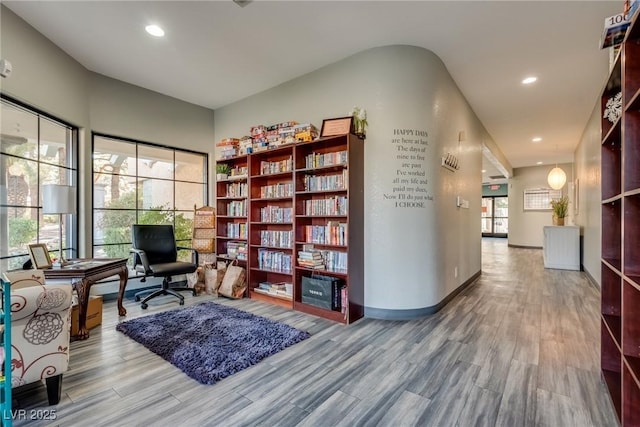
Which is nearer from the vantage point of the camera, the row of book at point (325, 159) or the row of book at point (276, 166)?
the row of book at point (325, 159)

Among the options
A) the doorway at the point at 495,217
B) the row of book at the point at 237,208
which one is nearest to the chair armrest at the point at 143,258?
the row of book at the point at 237,208

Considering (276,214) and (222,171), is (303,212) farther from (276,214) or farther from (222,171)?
(222,171)

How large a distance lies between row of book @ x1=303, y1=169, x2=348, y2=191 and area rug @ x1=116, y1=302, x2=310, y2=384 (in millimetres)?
1562

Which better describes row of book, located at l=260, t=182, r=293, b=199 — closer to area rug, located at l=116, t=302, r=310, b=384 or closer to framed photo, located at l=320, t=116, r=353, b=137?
framed photo, located at l=320, t=116, r=353, b=137

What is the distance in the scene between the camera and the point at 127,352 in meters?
2.43

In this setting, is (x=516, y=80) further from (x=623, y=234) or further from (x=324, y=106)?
(x=623, y=234)

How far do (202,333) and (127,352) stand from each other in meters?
0.59

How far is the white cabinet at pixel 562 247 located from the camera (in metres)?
6.18

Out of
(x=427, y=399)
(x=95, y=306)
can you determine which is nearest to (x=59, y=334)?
(x=95, y=306)

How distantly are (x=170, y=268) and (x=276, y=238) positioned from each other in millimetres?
1354

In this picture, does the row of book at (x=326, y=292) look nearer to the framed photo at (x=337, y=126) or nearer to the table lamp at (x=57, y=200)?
the framed photo at (x=337, y=126)

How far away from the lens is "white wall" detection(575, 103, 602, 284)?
452cm

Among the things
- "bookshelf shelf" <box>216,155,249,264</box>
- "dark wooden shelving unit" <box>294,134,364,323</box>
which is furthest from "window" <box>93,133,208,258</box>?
"dark wooden shelving unit" <box>294,134,364,323</box>

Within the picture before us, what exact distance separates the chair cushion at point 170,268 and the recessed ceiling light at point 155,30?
8.44 ft
